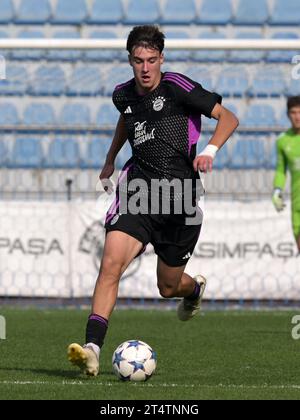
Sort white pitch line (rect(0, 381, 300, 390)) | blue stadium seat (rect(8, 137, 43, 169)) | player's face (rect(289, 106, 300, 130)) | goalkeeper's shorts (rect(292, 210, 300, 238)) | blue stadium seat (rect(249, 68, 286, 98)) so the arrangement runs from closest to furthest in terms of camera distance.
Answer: white pitch line (rect(0, 381, 300, 390)), player's face (rect(289, 106, 300, 130)), goalkeeper's shorts (rect(292, 210, 300, 238)), blue stadium seat (rect(8, 137, 43, 169)), blue stadium seat (rect(249, 68, 286, 98))

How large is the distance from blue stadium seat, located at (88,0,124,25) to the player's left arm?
1092 centimetres

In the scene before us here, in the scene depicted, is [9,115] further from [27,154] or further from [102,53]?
[102,53]

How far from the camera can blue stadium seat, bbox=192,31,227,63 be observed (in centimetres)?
1567

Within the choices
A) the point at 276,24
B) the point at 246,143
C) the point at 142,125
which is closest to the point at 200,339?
the point at 142,125

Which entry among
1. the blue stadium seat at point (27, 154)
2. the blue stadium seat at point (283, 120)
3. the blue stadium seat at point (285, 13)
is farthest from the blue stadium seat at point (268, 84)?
the blue stadium seat at point (27, 154)

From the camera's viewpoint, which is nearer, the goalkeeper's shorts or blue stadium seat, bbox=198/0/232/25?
the goalkeeper's shorts

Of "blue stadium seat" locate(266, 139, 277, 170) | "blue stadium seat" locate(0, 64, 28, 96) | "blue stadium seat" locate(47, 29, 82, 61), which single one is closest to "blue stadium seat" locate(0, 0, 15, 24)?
"blue stadium seat" locate(47, 29, 82, 61)

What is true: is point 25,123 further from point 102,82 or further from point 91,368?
point 91,368

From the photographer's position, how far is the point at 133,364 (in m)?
5.73

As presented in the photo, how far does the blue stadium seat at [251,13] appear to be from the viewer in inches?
663

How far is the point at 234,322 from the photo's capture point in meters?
10.7

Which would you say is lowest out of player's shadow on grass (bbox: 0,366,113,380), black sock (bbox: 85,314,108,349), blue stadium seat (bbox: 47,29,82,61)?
player's shadow on grass (bbox: 0,366,113,380)

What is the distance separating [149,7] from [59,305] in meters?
6.18

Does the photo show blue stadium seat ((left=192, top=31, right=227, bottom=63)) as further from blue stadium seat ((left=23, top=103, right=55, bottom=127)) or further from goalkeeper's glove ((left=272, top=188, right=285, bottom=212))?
goalkeeper's glove ((left=272, top=188, right=285, bottom=212))
